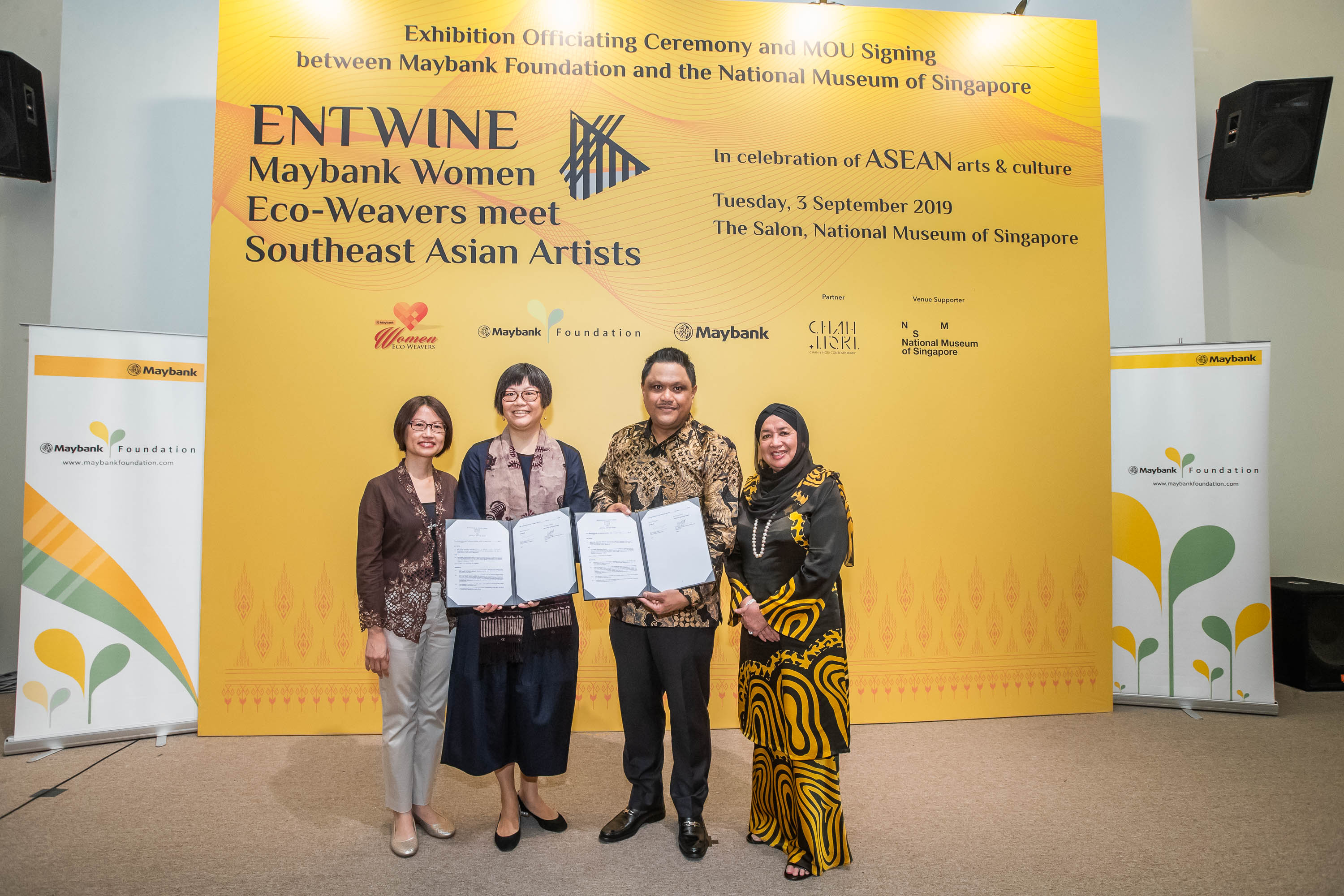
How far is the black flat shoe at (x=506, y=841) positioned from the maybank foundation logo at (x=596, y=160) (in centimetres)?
303

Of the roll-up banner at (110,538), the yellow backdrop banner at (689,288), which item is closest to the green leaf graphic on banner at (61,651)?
the roll-up banner at (110,538)

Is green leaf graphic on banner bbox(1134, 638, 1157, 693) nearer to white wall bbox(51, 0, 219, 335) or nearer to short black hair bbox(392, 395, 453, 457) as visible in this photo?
short black hair bbox(392, 395, 453, 457)

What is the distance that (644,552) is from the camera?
7.54ft

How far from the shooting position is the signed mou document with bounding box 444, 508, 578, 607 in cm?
221

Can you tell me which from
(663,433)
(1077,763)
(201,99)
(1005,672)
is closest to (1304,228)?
(1005,672)

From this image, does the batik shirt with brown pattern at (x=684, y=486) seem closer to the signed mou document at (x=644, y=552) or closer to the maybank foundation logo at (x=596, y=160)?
the signed mou document at (x=644, y=552)

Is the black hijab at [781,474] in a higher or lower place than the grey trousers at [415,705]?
higher

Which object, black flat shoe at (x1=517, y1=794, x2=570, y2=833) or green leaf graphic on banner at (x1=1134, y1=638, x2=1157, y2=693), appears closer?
black flat shoe at (x1=517, y1=794, x2=570, y2=833)

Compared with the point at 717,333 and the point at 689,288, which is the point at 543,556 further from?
the point at 689,288

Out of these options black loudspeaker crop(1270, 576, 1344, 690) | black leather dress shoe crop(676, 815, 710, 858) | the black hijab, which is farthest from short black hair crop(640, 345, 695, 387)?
black loudspeaker crop(1270, 576, 1344, 690)

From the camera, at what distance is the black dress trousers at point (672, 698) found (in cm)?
232

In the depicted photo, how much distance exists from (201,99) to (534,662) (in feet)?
13.5

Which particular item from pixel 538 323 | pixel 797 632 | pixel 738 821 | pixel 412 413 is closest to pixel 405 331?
pixel 538 323

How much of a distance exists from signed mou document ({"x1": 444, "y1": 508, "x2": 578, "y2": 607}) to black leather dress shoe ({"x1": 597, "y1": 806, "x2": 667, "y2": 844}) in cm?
90
